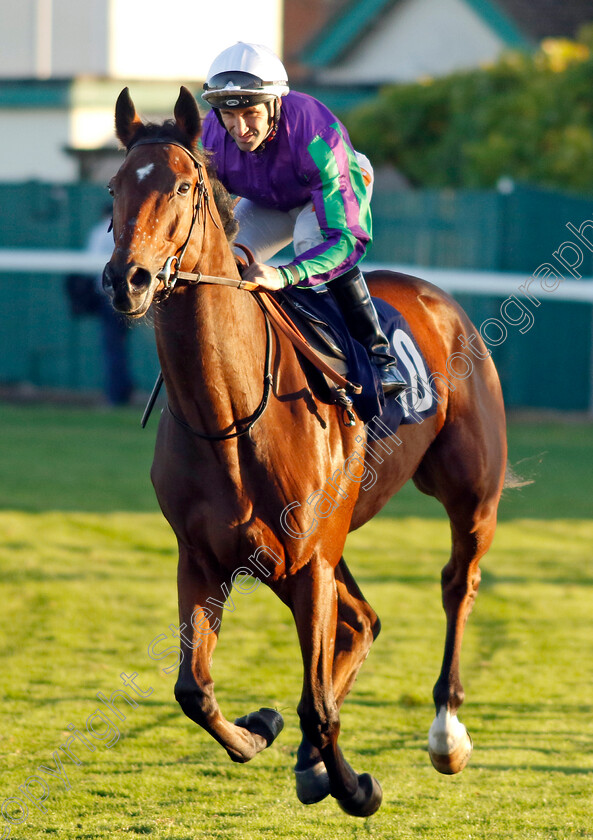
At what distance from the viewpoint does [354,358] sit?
3922mm

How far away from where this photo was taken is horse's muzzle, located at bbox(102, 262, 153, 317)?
2.84 metres

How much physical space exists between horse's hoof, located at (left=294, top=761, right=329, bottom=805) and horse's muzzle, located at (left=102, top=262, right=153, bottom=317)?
1.58 meters

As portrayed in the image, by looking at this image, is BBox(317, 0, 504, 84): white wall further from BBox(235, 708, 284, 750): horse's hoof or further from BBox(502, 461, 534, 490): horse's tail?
BBox(235, 708, 284, 750): horse's hoof

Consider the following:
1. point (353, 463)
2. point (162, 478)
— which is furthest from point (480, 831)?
point (162, 478)

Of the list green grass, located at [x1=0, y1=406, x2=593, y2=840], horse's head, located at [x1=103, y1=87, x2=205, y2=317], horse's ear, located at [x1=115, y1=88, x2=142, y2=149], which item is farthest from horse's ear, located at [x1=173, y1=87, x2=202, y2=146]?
green grass, located at [x1=0, y1=406, x2=593, y2=840]

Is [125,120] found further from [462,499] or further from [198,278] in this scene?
[462,499]

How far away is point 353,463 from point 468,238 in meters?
8.78

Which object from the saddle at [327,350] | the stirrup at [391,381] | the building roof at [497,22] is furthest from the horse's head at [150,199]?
the building roof at [497,22]

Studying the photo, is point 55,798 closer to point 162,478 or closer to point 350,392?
point 162,478

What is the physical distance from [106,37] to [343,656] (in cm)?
1419

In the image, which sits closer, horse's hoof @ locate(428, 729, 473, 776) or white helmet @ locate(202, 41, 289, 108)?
white helmet @ locate(202, 41, 289, 108)

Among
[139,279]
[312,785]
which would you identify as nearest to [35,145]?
[312,785]

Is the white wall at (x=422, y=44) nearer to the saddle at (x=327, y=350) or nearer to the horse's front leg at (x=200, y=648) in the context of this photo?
the saddle at (x=327, y=350)

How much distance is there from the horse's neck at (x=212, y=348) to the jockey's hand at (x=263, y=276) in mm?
65
